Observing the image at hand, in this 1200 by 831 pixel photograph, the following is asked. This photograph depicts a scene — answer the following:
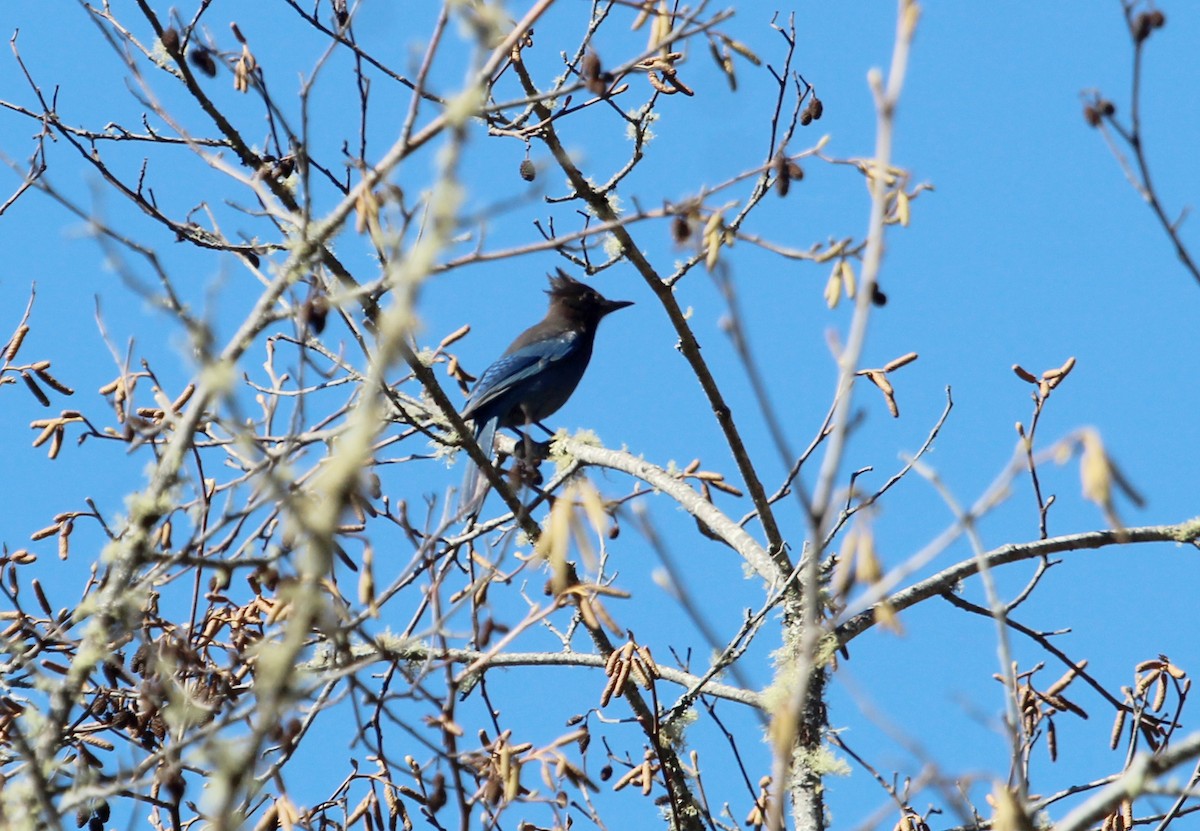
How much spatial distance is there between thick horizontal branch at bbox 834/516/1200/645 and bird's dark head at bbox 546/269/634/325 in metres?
3.75

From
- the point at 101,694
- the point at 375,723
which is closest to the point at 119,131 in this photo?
the point at 101,694

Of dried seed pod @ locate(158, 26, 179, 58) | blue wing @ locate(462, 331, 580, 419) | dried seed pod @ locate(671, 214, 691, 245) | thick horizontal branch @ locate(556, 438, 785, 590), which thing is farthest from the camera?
blue wing @ locate(462, 331, 580, 419)

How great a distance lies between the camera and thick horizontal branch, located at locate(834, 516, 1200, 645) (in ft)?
12.8

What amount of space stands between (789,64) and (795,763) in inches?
84.4

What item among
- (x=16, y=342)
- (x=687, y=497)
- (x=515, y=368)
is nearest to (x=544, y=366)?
(x=515, y=368)

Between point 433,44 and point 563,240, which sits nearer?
point 433,44

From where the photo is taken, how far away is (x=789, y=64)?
470cm

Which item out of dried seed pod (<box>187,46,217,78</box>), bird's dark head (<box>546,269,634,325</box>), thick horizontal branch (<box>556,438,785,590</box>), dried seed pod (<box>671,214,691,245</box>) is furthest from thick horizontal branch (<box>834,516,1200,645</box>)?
bird's dark head (<box>546,269,634,325</box>)

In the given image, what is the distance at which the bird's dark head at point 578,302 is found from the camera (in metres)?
7.68

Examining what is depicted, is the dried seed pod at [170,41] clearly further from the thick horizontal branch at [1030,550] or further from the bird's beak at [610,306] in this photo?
the bird's beak at [610,306]

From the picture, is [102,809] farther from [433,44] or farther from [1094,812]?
[1094,812]

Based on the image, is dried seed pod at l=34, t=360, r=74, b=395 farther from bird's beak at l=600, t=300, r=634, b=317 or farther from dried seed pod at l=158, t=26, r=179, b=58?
bird's beak at l=600, t=300, r=634, b=317

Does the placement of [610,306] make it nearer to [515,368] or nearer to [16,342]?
[515,368]

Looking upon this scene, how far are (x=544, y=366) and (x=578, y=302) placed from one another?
0.70 meters
